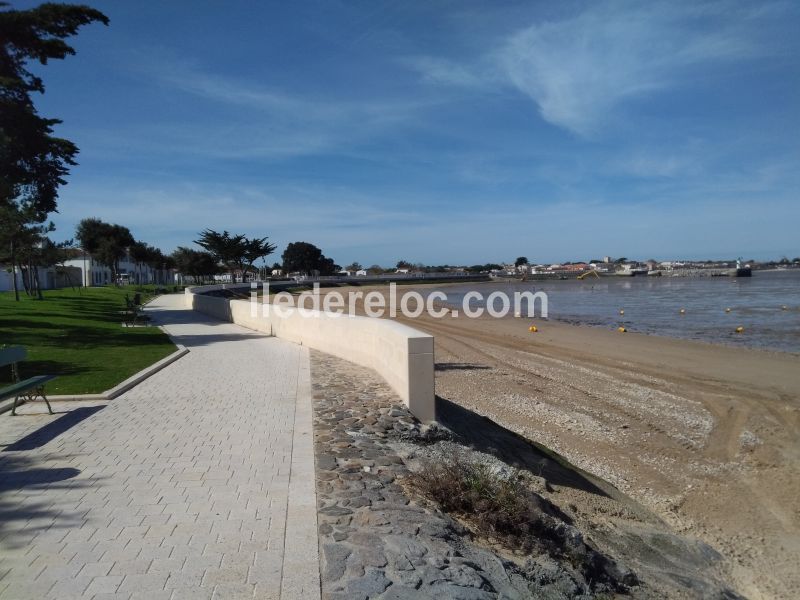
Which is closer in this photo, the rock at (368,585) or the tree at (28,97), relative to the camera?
the rock at (368,585)

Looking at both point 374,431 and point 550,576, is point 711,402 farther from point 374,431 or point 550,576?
point 550,576

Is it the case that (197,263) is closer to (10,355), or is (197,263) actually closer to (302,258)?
(302,258)

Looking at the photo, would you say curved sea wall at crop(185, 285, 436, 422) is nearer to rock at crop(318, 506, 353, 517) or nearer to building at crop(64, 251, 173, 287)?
rock at crop(318, 506, 353, 517)

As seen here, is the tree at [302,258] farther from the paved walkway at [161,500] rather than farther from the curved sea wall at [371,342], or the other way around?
the paved walkway at [161,500]

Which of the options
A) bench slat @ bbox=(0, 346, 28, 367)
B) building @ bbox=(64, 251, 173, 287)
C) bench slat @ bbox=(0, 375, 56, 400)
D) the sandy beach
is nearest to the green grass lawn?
bench slat @ bbox=(0, 346, 28, 367)

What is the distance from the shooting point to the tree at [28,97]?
14.4 meters

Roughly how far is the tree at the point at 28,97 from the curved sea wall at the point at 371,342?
24.7ft

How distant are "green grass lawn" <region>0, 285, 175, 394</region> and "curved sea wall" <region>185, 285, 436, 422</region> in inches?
122

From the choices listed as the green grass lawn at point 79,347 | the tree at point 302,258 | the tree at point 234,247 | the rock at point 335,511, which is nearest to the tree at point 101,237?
the tree at point 234,247

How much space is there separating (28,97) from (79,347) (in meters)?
8.11

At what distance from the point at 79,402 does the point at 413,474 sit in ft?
17.2

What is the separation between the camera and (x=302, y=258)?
12056cm

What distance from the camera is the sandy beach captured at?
19.5 ft

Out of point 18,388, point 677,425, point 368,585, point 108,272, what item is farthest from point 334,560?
point 108,272
